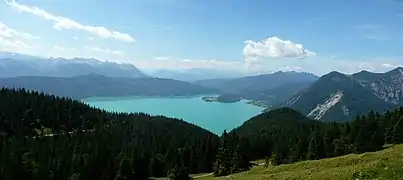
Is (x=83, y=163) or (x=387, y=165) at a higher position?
(x=387, y=165)

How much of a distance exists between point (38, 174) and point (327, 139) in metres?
71.1

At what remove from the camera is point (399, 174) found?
1116 inches

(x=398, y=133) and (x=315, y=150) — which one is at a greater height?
(x=398, y=133)

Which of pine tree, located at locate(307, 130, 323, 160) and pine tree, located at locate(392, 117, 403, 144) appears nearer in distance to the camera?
pine tree, located at locate(307, 130, 323, 160)

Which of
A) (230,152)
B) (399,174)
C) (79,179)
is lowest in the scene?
(79,179)

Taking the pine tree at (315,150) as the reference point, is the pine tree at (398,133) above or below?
above

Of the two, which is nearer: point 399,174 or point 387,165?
point 399,174

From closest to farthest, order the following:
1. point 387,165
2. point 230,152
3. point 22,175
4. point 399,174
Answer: point 399,174 < point 387,165 < point 230,152 < point 22,175

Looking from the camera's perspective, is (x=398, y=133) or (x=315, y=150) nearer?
(x=315, y=150)

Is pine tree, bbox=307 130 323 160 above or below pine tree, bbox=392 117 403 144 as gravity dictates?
below

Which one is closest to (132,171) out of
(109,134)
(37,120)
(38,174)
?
(38,174)

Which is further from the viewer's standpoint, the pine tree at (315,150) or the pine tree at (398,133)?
the pine tree at (398,133)

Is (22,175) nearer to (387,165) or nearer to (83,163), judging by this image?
(83,163)

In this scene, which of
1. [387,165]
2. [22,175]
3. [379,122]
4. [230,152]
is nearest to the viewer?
[387,165]
